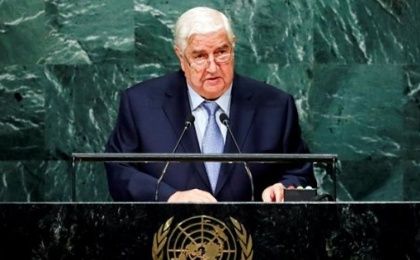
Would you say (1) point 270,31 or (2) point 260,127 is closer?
(2) point 260,127

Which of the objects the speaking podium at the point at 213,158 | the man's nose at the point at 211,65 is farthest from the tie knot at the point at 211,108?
the speaking podium at the point at 213,158

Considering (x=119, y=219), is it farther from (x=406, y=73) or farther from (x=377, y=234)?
(x=406, y=73)

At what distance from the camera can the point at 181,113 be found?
226 inches

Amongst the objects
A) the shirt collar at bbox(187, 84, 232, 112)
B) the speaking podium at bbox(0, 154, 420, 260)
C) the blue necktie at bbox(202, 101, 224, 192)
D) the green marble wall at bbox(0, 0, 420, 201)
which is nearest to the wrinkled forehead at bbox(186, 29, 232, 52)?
the shirt collar at bbox(187, 84, 232, 112)

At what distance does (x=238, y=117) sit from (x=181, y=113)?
297 mm

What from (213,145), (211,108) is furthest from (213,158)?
(211,108)

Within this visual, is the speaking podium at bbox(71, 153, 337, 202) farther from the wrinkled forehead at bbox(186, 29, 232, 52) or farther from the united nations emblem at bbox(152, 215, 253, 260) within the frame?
the wrinkled forehead at bbox(186, 29, 232, 52)

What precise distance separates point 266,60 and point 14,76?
1608 mm

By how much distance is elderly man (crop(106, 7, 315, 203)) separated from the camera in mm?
5516

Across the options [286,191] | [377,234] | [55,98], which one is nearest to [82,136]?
[55,98]

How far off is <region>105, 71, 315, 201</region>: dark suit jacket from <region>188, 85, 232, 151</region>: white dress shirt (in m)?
0.03

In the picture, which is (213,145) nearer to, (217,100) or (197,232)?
(217,100)

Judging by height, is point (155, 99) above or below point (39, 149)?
above

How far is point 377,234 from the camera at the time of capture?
409 centimetres
